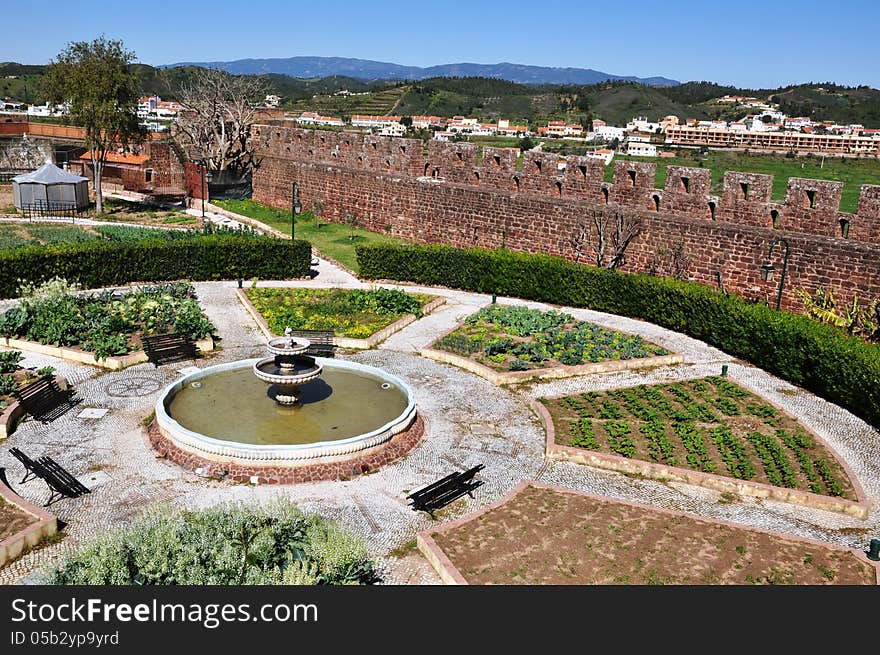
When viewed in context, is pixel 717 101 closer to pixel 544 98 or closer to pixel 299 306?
pixel 544 98

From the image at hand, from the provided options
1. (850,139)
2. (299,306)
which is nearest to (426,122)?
(850,139)

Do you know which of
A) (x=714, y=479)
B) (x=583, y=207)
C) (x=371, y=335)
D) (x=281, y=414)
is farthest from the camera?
(x=583, y=207)

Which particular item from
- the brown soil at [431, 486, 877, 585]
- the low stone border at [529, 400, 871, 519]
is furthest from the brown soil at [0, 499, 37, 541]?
the low stone border at [529, 400, 871, 519]

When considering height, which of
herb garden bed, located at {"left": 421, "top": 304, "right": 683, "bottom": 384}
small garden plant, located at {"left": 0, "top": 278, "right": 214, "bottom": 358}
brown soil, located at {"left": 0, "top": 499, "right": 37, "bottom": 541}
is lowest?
brown soil, located at {"left": 0, "top": 499, "right": 37, "bottom": 541}

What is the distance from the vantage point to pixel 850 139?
164ft

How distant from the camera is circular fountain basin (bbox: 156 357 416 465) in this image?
35.4ft

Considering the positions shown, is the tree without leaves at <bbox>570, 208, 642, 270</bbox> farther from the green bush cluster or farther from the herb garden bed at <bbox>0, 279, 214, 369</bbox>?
the green bush cluster

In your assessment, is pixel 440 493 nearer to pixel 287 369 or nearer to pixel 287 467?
pixel 287 467

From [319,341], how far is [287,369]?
339 cm

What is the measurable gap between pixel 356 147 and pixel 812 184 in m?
15.5

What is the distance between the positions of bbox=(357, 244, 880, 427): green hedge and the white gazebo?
14.3 metres

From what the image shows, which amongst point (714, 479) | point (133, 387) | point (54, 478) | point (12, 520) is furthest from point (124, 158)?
point (714, 479)

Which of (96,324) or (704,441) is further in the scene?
(96,324)

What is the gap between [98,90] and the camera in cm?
2800
